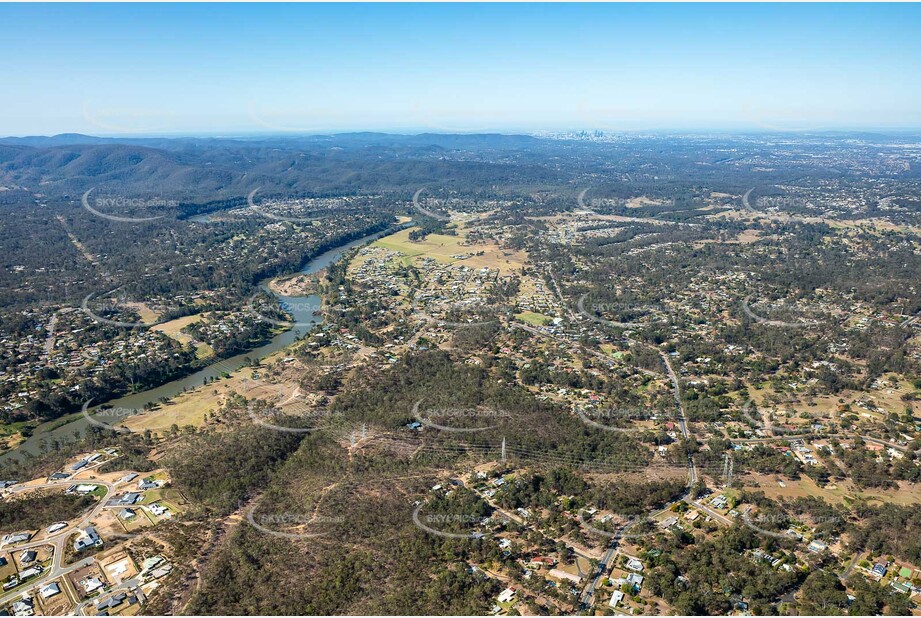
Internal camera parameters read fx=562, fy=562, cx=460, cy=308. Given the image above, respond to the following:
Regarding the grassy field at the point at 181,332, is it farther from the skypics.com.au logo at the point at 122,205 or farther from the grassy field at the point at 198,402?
the skypics.com.au logo at the point at 122,205

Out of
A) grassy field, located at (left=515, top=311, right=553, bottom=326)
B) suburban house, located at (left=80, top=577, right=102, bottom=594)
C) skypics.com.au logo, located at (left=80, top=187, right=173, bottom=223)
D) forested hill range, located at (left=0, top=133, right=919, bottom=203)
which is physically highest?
forested hill range, located at (left=0, top=133, right=919, bottom=203)

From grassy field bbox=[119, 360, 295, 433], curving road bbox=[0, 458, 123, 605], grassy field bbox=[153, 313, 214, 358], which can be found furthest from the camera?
grassy field bbox=[153, 313, 214, 358]

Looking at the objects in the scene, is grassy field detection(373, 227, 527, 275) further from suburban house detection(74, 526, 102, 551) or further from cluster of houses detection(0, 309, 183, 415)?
suburban house detection(74, 526, 102, 551)

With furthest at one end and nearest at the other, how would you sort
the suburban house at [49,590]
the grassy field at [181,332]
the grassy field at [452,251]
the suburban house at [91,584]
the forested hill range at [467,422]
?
the grassy field at [452,251], the grassy field at [181,332], the forested hill range at [467,422], the suburban house at [91,584], the suburban house at [49,590]

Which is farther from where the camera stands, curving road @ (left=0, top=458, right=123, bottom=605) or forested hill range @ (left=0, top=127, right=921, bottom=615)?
forested hill range @ (left=0, top=127, right=921, bottom=615)

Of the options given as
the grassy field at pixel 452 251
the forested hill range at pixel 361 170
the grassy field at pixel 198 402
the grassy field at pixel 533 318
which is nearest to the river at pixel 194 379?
the grassy field at pixel 198 402

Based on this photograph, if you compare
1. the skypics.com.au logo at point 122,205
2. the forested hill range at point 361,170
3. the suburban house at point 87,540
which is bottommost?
the suburban house at point 87,540

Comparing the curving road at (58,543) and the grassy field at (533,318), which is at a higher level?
the grassy field at (533,318)

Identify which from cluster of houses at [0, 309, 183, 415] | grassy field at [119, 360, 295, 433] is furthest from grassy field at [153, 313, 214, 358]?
grassy field at [119, 360, 295, 433]
